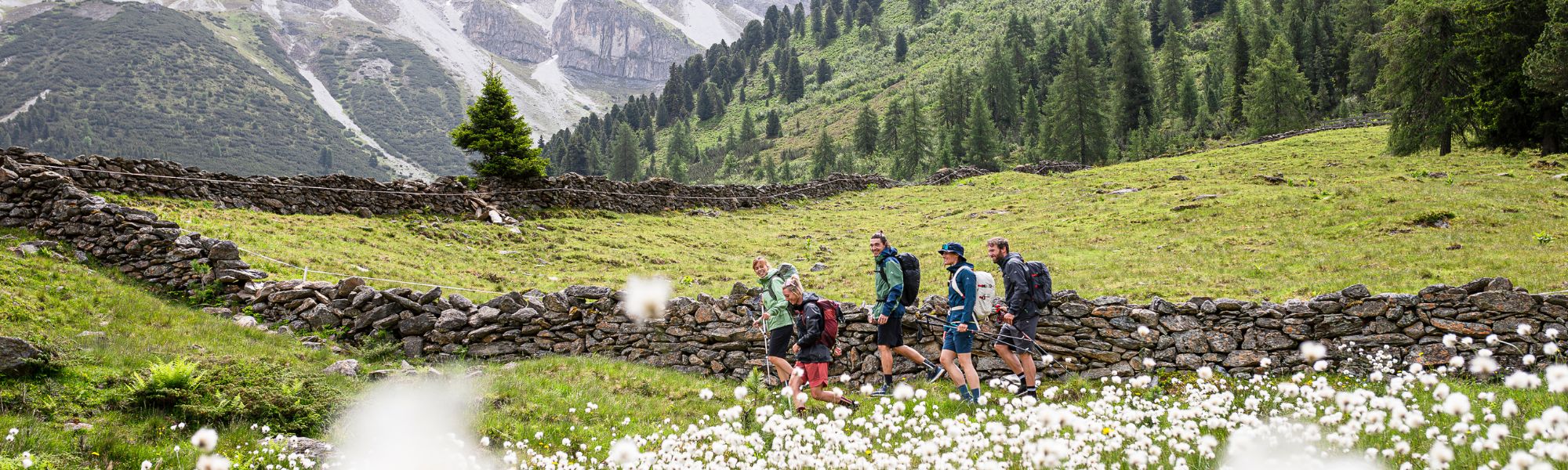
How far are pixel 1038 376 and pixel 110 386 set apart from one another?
426 inches

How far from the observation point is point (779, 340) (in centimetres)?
919

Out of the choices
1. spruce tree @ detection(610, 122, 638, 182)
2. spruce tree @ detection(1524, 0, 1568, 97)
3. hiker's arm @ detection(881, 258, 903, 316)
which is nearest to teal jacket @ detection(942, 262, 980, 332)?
hiker's arm @ detection(881, 258, 903, 316)

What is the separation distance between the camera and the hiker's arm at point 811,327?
8453 millimetres

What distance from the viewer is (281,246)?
52.9ft

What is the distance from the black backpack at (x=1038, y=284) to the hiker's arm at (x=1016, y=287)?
14 centimetres

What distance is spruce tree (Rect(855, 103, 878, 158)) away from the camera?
98.1m

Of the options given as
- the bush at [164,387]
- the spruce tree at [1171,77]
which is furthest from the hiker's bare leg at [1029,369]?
the spruce tree at [1171,77]

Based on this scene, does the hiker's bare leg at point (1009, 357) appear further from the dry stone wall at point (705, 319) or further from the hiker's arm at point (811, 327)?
the hiker's arm at point (811, 327)

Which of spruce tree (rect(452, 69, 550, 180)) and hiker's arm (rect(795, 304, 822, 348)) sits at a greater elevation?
spruce tree (rect(452, 69, 550, 180))

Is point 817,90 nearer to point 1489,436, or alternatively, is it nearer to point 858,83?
point 858,83

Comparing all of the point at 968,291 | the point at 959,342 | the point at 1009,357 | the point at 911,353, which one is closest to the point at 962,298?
the point at 968,291

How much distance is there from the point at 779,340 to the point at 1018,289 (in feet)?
10.1

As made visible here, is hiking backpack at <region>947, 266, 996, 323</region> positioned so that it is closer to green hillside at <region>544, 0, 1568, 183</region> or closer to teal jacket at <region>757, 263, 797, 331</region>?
teal jacket at <region>757, 263, 797, 331</region>

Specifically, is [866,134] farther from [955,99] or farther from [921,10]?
[921,10]
